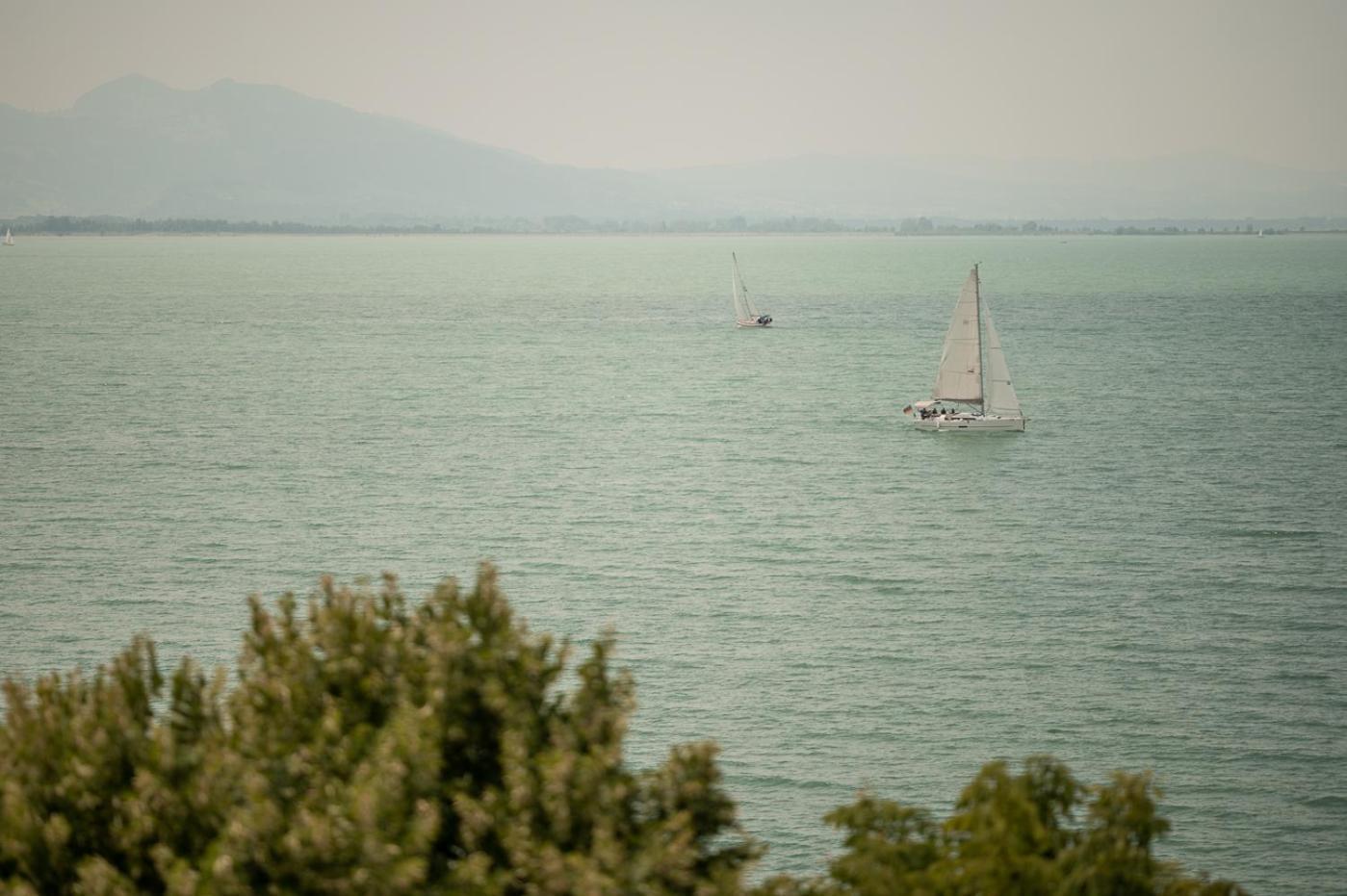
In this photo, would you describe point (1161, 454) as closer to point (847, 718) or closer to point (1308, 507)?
point (1308, 507)

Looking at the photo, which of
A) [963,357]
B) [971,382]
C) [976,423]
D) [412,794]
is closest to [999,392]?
[971,382]

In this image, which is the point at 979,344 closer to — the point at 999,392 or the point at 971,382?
the point at 971,382

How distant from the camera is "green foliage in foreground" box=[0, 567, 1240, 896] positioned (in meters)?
17.9

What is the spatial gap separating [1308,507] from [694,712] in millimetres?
45920

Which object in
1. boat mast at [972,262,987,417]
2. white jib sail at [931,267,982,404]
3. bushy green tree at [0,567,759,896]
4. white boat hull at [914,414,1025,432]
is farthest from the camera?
white boat hull at [914,414,1025,432]

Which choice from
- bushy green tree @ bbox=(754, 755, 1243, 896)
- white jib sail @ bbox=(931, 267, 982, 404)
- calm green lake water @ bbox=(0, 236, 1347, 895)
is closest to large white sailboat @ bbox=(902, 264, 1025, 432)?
white jib sail @ bbox=(931, 267, 982, 404)

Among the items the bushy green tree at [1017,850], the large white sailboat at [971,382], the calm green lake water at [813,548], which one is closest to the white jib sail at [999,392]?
the large white sailboat at [971,382]

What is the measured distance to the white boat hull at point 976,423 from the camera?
108 m

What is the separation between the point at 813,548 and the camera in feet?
250

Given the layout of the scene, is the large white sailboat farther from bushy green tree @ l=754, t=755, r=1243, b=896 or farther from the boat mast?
bushy green tree @ l=754, t=755, r=1243, b=896

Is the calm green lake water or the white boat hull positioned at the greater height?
the white boat hull

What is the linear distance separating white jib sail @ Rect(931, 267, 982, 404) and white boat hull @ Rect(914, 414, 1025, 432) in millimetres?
1844

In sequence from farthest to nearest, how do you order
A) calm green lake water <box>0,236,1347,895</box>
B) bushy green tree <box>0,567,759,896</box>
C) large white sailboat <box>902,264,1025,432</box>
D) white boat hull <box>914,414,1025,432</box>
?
white boat hull <box>914,414,1025,432</box> < large white sailboat <box>902,264,1025,432</box> < calm green lake water <box>0,236,1347,895</box> < bushy green tree <box>0,567,759,896</box>

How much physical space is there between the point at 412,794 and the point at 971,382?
310ft
